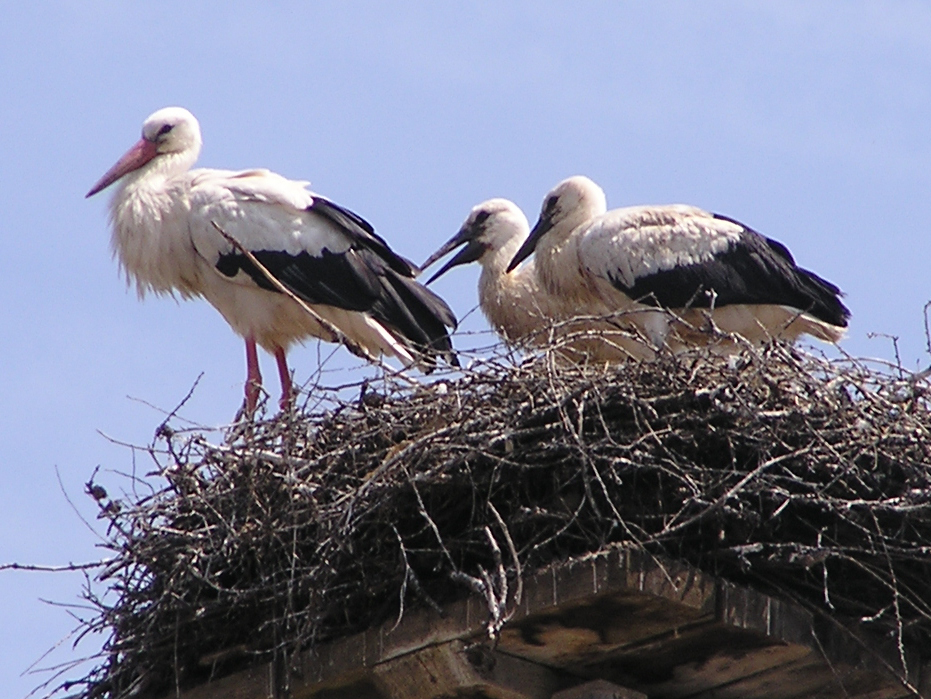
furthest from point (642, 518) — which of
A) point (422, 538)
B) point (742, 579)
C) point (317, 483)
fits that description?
point (317, 483)

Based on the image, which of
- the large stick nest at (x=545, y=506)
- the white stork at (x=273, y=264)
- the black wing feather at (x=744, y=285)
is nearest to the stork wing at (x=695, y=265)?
the black wing feather at (x=744, y=285)

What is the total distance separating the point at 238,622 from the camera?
5.62m

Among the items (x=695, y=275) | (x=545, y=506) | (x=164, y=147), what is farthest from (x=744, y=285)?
(x=545, y=506)

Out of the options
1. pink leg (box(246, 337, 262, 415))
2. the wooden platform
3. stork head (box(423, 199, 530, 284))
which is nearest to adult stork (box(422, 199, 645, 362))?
stork head (box(423, 199, 530, 284))

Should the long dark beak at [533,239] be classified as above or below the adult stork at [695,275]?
above

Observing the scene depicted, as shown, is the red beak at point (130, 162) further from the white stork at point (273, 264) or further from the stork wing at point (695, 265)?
the stork wing at point (695, 265)

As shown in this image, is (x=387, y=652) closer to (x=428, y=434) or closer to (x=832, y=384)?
(x=428, y=434)

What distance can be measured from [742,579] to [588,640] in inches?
17.3

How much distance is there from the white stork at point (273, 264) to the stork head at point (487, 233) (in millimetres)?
1194

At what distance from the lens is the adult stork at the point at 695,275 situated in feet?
28.7

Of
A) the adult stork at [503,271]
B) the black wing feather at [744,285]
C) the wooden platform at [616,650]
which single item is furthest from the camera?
the adult stork at [503,271]

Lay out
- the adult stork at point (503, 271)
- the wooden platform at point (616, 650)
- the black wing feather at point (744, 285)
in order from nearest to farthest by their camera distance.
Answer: the wooden platform at point (616, 650), the black wing feather at point (744, 285), the adult stork at point (503, 271)

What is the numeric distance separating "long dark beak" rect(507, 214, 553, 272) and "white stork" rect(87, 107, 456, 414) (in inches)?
37.3

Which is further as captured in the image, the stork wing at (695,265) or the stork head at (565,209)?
the stork head at (565,209)
